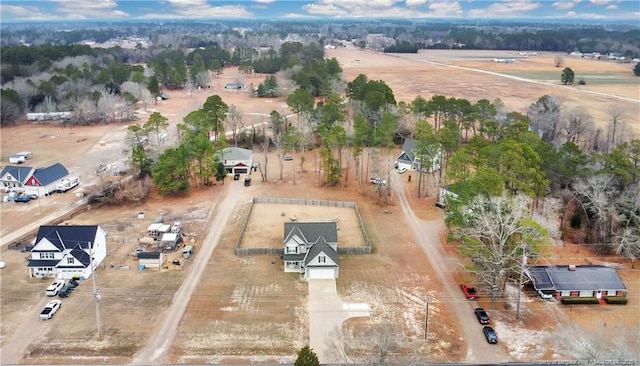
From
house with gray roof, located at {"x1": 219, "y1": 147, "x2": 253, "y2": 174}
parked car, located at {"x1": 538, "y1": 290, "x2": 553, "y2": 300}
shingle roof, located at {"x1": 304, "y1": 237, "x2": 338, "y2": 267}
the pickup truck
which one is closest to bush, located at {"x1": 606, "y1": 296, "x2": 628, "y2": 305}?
parked car, located at {"x1": 538, "y1": 290, "x2": 553, "y2": 300}

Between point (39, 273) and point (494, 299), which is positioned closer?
point (494, 299)

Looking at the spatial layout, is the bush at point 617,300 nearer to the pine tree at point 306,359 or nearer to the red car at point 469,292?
the red car at point 469,292

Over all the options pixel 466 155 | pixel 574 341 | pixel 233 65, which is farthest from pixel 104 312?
pixel 233 65

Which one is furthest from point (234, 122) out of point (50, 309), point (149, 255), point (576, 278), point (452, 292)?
point (576, 278)

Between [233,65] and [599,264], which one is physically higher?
[233,65]

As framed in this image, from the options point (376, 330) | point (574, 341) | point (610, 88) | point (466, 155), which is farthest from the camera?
point (610, 88)

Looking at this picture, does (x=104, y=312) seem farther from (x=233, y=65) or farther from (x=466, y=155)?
(x=233, y=65)
